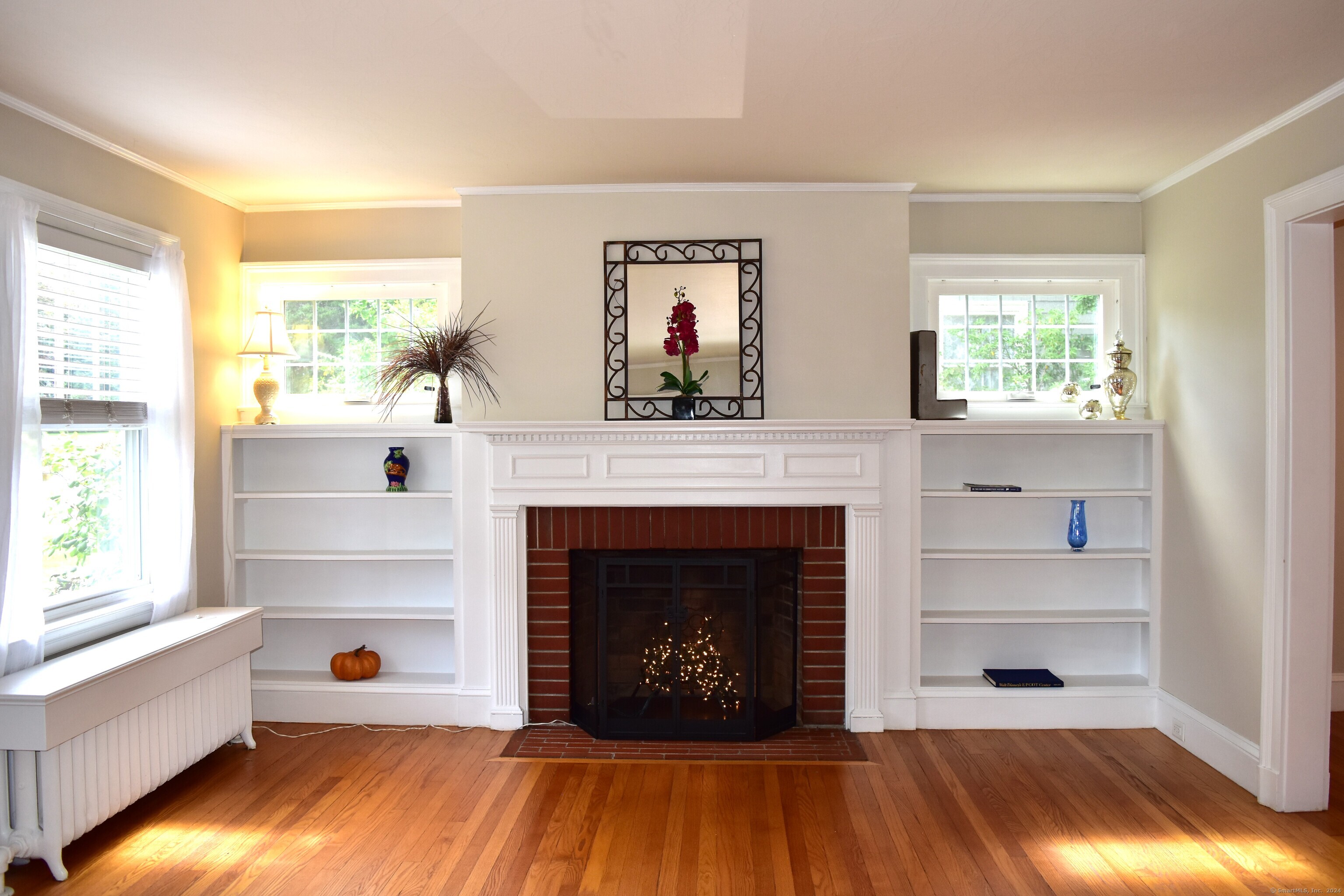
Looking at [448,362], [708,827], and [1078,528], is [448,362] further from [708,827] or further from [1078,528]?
[1078,528]

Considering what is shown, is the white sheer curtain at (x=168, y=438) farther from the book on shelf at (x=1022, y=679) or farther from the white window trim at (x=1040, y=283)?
the book on shelf at (x=1022, y=679)

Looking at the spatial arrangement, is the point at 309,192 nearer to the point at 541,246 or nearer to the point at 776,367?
the point at 541,246

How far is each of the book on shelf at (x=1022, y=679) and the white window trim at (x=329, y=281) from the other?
10.3 ft

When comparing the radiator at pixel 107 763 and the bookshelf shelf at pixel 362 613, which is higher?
the bookshelf shelf at pixel 362 613

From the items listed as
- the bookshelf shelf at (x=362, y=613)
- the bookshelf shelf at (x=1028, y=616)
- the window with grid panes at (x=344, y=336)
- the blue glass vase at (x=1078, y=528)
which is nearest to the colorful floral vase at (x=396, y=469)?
the window with grid panes at (x=344, y=336)

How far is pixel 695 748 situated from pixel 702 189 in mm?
2594

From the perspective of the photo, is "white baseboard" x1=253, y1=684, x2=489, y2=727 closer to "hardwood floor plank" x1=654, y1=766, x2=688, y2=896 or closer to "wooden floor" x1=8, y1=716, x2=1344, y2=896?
"wooden floor" x1=8, y1=716, x2=1344, y2=896

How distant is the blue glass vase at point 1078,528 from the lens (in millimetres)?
4004

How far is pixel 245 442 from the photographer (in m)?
4.22

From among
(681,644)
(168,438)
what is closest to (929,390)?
Result: (681,644)

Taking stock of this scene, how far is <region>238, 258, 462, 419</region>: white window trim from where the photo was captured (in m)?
4.20

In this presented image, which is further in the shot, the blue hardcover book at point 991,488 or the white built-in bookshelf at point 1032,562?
the white built-in bookshelf at point 1032,562

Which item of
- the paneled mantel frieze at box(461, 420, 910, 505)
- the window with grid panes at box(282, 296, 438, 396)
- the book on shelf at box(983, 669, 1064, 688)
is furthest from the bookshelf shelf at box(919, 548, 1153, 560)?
the window with grid panes at box(282, 296, 438, 396)

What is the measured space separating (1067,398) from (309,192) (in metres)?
3.92
